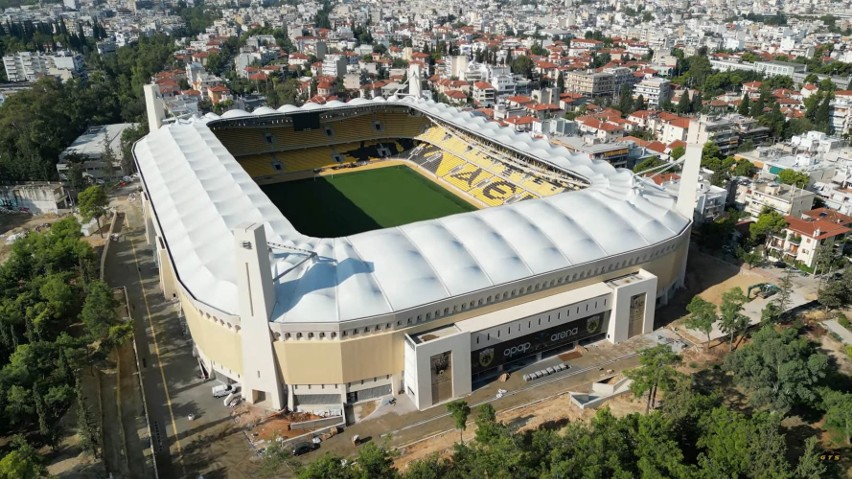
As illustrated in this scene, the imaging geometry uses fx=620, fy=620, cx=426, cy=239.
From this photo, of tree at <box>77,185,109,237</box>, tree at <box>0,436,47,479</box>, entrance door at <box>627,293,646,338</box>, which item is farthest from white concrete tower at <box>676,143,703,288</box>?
tree at <box>77,185,109,237</box>

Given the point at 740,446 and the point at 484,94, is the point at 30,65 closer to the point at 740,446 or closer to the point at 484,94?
the point at 484,94

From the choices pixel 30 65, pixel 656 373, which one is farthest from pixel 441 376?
pixel 30 65

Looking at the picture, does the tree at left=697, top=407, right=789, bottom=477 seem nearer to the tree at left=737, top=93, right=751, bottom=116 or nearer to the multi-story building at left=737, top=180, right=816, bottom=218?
the multi-story building at left=737, top=180, right=816, bottom=218

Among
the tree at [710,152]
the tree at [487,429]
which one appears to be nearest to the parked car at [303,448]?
the tree at [487,429]

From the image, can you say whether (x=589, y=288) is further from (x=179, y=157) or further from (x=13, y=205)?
(x=13, y=205)

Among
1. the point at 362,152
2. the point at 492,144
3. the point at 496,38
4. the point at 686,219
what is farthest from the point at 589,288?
the point at 496,38

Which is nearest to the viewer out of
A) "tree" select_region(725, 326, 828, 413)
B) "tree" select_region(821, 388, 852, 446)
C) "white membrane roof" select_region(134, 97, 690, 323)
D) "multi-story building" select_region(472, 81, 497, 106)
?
"tree" select_region(821, 388, 852, 446)
